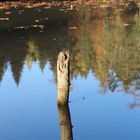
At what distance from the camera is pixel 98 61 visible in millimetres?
23891

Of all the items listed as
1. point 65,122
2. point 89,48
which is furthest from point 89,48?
point 65,122

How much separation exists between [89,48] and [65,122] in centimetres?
1299

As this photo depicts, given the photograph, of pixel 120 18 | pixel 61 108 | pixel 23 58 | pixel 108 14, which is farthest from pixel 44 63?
pixel 108 14

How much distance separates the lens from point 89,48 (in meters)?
27.6

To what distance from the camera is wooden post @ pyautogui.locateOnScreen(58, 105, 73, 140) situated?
45.3ft

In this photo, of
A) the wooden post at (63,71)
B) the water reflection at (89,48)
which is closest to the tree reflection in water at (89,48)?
the water reflection at (89,48)

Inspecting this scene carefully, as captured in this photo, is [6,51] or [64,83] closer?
[64,83]

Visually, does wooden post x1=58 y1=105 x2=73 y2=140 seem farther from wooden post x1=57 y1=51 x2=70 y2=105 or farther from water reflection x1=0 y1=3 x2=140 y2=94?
water reflection x1=0 y1=3 x2=140 y2=94

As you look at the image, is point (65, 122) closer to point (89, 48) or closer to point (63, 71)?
point (63, 71)

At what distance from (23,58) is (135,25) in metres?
11.9

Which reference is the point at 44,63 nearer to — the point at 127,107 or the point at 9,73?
the point at 9,73

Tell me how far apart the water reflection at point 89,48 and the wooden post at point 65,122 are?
3.04m

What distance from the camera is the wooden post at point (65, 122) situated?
13797 mm

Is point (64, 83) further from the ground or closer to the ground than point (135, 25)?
further from the ground
